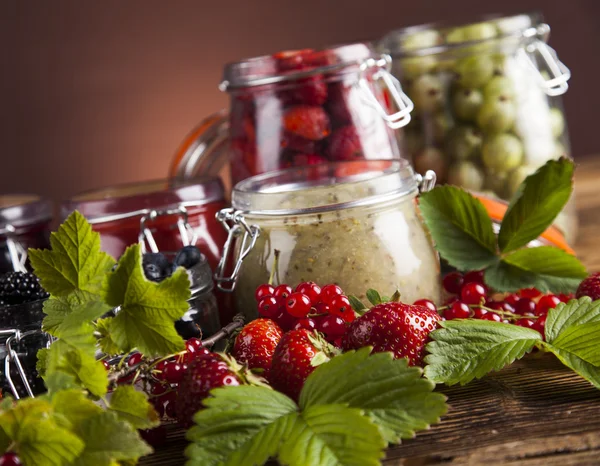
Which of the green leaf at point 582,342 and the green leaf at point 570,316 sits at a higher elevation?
the green leaf at point 570,316

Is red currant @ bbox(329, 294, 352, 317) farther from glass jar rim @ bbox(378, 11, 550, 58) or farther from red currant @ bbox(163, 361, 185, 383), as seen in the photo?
glass jar rim @ bbox(378, 11, 550, 58)

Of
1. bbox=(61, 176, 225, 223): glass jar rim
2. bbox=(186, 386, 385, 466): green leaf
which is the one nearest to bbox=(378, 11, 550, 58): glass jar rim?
bbox=(61, 176, 225, 223): glass jar rim

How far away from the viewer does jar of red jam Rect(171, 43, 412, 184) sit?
0.88 meters

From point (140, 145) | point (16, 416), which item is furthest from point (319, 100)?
point (140, 145)

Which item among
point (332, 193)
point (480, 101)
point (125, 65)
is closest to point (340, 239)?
point (332, 193)

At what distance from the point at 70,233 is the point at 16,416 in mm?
160

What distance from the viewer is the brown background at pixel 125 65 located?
5.55ft

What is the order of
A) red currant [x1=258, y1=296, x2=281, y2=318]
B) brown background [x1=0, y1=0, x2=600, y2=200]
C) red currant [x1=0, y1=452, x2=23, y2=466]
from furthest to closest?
1. brown background [x1=0, y1=0, x2=600, y2=200]
2. red currant [x1=258, y1=296, x2=281, y2=318]
3. red currant [x1=0, y1=452, x2=23, y2=466]

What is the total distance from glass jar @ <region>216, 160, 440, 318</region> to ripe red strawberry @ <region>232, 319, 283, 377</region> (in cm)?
10

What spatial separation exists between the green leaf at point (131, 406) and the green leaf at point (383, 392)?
10cm

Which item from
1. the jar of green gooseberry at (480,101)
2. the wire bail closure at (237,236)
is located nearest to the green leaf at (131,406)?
the wire bail closure at (237,236)

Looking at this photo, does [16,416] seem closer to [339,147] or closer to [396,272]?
[396,272]

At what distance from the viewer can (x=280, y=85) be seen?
897mm

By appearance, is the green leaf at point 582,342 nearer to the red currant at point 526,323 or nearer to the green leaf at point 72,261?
the red currant at point 526,323
